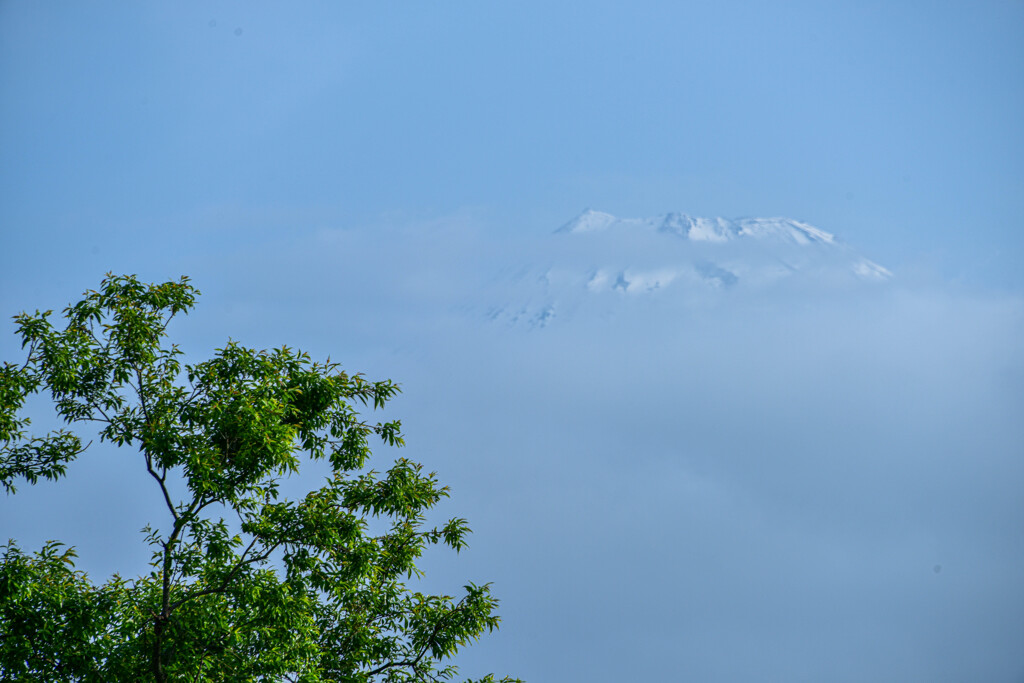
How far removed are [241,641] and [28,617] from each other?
2.80 meters

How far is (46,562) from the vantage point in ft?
40.6

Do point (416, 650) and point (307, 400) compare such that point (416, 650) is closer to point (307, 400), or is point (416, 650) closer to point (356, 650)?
point (356, 650)

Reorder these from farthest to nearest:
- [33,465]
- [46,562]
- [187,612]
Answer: [33,465], [46,562], [187,612]

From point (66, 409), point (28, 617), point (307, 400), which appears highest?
point (307, 400)

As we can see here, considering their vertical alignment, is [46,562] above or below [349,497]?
below

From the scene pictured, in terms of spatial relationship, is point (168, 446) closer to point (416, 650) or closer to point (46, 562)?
point (46, 562)

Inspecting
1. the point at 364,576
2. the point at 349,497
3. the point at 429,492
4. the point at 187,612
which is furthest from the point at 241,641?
the point at 429,492

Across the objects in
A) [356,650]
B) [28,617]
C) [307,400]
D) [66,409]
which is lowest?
[28,617]

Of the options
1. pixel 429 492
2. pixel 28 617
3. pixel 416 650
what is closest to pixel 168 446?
pixel 28 617

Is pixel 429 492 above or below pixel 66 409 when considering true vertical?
above

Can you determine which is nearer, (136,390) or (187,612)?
(187,612)

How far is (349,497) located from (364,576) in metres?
1.56

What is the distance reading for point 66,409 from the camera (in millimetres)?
13023

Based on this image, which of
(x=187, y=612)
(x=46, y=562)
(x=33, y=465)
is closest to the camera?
(x=187, y=612)
